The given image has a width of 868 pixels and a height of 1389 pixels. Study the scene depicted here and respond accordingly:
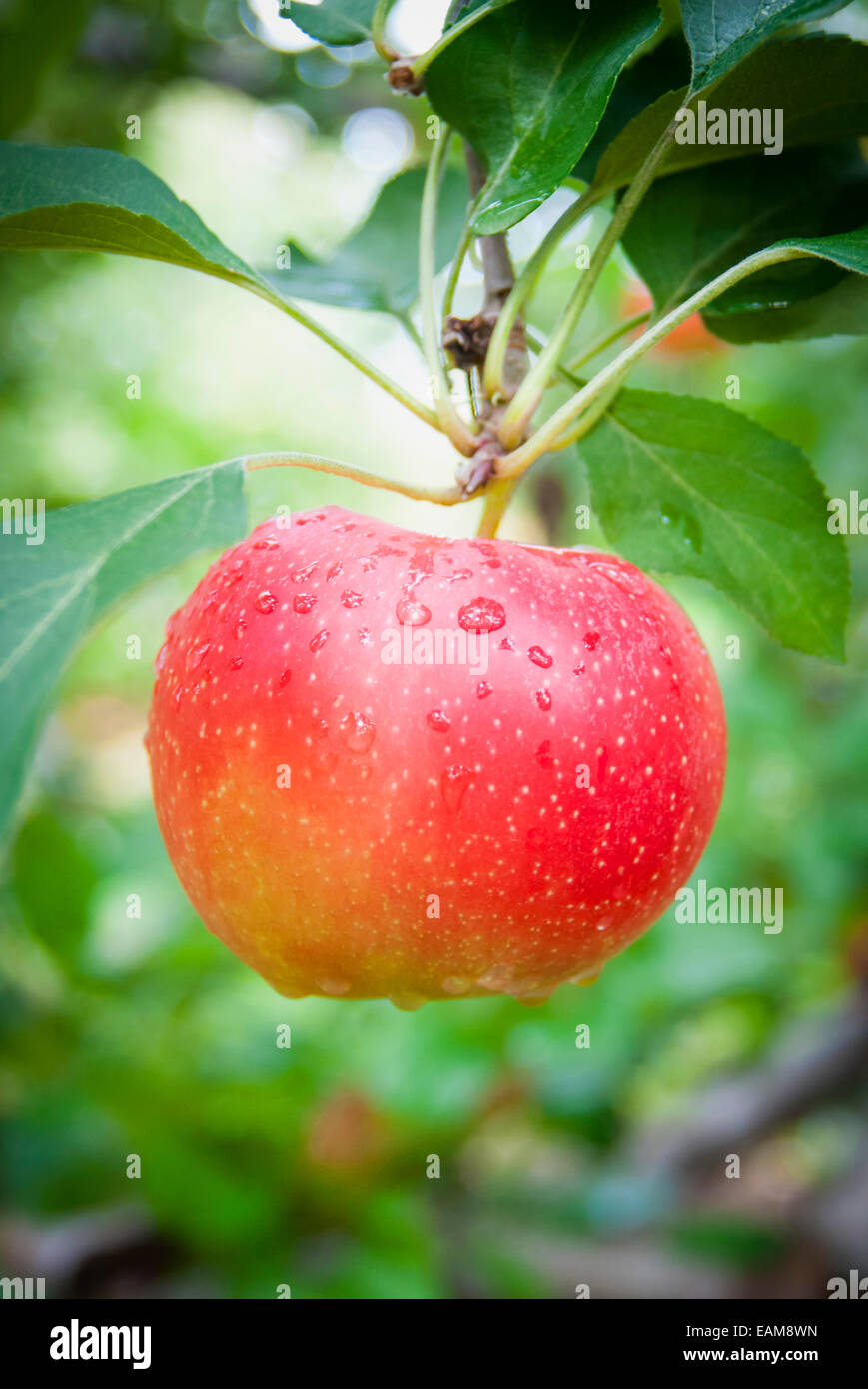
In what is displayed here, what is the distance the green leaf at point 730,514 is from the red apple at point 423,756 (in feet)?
0.25

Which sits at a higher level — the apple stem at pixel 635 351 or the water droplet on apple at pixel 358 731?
the apple stem at pixel 635 351

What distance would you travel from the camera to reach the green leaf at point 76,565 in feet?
1.18

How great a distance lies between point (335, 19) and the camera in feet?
2.02

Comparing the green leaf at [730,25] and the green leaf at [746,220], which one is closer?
the green leaf at [730,25]

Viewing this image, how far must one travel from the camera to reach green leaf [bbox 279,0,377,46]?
61 centimetres

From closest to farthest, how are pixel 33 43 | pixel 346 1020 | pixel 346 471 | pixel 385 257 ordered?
pixel 346 471, pixel 385 257, pixel 33 43, pixel 346 1020

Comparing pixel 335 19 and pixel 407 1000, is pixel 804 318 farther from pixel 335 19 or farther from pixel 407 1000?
pixel 407 1000

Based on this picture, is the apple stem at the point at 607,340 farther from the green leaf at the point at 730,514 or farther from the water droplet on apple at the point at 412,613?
the water droplet on apple at the point at 412,613

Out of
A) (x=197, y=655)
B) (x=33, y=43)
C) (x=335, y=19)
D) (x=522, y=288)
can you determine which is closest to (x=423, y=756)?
(x=197, y=655)

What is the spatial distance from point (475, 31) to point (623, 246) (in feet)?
0.48

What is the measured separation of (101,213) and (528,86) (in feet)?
0.73

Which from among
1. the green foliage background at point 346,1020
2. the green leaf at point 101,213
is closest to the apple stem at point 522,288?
the green leaf at point 101,213

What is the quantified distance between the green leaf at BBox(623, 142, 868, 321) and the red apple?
0.63 ft
